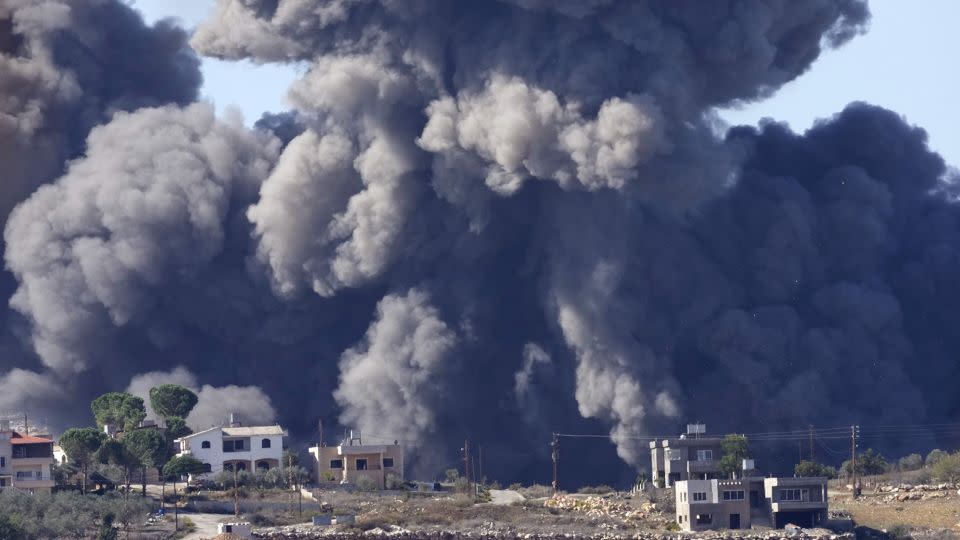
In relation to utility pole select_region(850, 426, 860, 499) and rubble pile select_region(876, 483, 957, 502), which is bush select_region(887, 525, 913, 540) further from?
utility pole select_region(850, 426, 860, 499)

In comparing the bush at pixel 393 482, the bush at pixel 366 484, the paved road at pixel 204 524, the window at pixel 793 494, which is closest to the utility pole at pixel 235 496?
the paved road at pixel 204 524

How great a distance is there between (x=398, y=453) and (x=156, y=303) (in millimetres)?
13838

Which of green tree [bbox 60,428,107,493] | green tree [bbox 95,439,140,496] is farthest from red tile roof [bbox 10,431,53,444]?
green tree [bbox 95,439,140,496]

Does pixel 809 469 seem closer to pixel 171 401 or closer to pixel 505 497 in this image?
pixel 505 497

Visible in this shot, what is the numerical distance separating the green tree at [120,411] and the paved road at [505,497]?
46.4 feet

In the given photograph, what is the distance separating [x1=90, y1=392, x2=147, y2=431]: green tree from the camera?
391ft

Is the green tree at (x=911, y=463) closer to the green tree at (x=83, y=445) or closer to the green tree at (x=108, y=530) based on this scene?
the green tree at (x=83, y=445)

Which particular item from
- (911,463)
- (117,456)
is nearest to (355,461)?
(117,456)

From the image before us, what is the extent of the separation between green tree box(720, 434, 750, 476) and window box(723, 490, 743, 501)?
21.8 ft

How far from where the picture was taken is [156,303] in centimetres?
12938

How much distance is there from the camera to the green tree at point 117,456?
4451 inches

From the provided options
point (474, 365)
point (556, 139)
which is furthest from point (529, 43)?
point (474, 365)

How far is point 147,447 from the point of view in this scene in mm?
114250

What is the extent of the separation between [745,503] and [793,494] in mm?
1693
